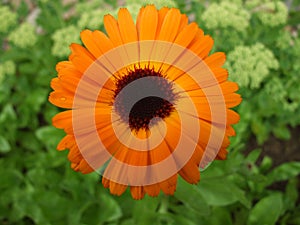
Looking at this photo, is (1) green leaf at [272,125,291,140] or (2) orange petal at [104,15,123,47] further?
(1) green leaf at [272,125,291,140]

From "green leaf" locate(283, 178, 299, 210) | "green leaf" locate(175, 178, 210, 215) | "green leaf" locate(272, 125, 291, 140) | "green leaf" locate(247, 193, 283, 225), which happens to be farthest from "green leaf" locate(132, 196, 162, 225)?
"green leaf" locate(272, 125, 291, 140)

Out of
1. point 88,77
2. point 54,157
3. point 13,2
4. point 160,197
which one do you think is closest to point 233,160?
point 160,197

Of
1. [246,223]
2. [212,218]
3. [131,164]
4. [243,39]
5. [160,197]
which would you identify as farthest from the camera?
[243,39]

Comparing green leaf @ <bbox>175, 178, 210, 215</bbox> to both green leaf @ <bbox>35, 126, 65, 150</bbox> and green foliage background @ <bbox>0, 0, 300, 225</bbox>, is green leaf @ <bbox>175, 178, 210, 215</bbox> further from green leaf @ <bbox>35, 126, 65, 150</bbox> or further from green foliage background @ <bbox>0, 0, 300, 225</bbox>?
green leaf @ <bbox>35, 126, 65, 150</bbox>

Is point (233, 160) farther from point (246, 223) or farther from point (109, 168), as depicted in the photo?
point (109, 168)

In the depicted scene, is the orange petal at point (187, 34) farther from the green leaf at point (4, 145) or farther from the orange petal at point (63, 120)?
the green leaf at point (4, 145)

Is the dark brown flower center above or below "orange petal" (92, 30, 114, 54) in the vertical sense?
below

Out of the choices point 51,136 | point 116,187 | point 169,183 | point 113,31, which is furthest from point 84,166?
point 51,136
